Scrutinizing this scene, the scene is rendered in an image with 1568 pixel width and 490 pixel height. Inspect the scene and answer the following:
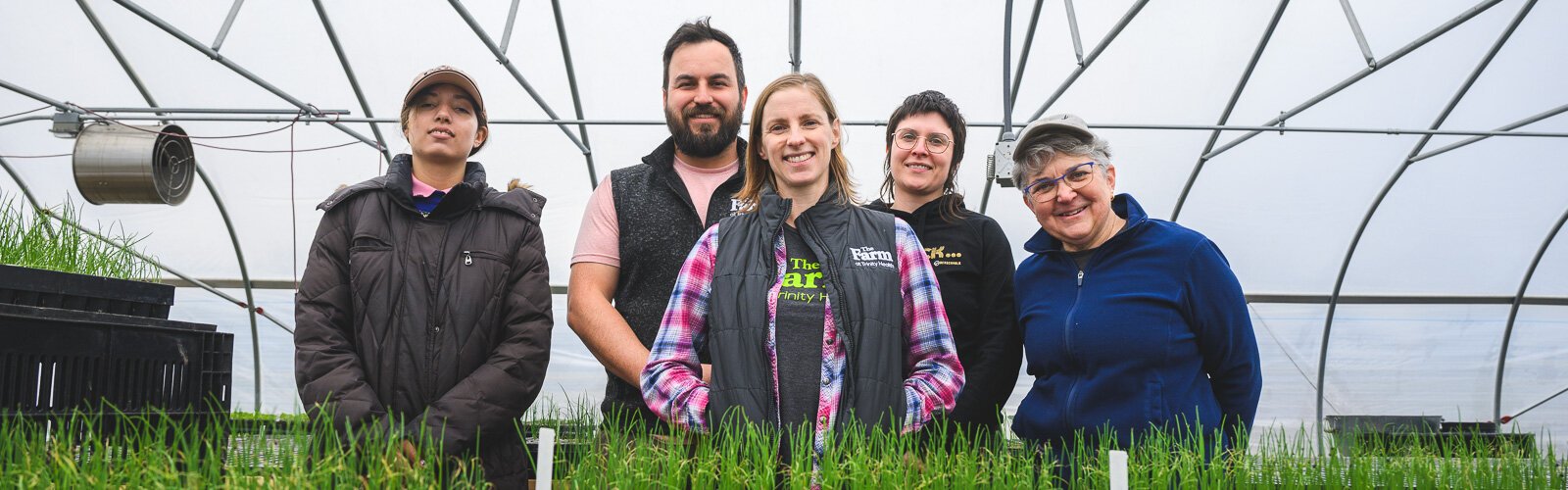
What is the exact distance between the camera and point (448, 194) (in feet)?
8.04

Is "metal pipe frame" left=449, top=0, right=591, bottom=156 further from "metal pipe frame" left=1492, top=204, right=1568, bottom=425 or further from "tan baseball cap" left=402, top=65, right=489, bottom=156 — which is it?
"metal pipe frame" left=1492, top=204, right=1568, bottom=425

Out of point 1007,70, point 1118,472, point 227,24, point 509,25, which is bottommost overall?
point 1118,472

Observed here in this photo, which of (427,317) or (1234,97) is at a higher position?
(1234,97)

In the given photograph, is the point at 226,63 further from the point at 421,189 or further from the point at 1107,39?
the point at 1107,39

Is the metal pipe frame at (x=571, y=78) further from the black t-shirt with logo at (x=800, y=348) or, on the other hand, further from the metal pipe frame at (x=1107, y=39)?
the black t-shirt with logo at (x=800, y=348)

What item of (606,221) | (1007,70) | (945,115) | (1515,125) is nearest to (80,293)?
(606,221)

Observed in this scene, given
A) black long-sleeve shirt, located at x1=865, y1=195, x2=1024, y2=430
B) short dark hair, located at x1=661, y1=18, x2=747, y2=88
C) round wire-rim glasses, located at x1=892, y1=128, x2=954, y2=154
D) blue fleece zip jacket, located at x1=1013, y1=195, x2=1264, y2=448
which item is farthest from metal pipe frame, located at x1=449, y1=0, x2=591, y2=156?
blue fleece zip jacket, located at x1=1013, y1=195, x2=1264, y2=448

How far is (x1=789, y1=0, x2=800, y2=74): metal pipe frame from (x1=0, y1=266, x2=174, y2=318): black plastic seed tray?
466cm

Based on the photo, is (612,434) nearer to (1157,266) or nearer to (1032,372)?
(1032,372)

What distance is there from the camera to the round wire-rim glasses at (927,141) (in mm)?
2844

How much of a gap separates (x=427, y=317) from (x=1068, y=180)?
161cm

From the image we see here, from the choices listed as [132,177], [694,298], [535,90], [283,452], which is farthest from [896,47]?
[283,452]

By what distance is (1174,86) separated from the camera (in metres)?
7.55

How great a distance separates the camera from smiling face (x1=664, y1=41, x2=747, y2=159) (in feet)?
8.58
